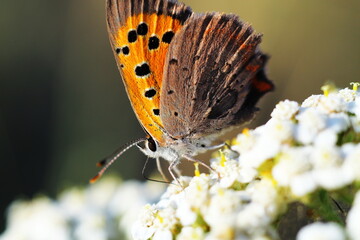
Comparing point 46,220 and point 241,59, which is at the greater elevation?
point 241,59

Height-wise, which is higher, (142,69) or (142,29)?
(142,29)

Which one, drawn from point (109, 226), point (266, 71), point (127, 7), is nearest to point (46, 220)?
point (109, 226)

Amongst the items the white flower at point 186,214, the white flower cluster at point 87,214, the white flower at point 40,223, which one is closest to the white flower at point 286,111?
the white flower at point 186,214

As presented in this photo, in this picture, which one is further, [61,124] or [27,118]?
[27,118]

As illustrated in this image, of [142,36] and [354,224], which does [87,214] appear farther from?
[354,224]

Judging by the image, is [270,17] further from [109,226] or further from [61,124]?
[109,226]

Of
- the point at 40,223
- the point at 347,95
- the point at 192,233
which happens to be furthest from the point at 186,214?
the point at 40,223
